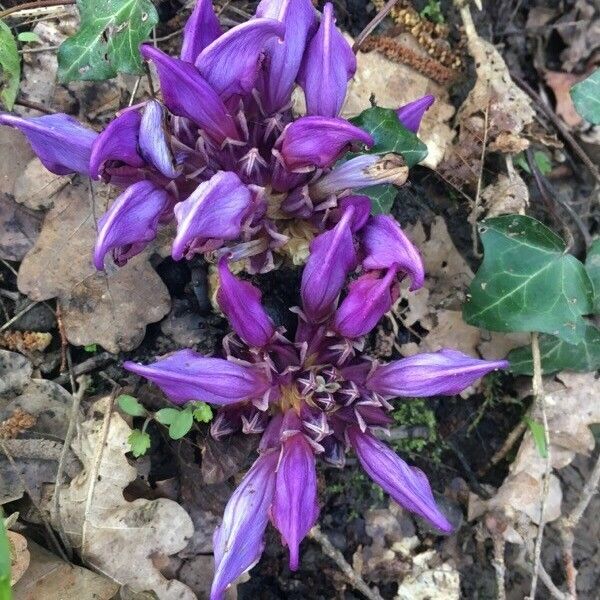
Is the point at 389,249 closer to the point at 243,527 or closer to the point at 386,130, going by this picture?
the point at 386,130

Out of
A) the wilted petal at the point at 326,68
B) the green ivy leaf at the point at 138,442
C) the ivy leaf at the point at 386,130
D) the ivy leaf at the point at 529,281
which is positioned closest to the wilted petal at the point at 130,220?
the wilted petal at the point at 326,68

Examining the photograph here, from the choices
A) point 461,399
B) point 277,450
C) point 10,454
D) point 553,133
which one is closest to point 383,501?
point 461,399

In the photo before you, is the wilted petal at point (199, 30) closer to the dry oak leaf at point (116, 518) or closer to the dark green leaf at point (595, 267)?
the dry oak leaf at point (116, 518)

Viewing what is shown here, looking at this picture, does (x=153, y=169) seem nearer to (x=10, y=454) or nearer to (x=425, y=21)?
(x=10, y=454)

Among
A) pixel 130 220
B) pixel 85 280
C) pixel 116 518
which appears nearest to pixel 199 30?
pixel 130 220

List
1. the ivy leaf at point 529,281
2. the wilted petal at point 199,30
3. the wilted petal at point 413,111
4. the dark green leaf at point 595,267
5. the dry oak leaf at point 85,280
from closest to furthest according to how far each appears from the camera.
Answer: the wilted petal at point 199,30, the wilted petal at point 413,111, the dry oak leaf at point 85,280, the ivy leaf at point 529,281, the dark green leaf at point 595,267

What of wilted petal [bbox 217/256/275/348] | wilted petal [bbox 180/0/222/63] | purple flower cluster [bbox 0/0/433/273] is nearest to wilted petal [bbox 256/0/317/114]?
purple flower cluster [bbox 0/0/433/273]

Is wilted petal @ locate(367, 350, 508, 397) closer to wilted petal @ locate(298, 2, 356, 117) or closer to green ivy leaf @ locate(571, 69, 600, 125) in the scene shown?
wilted petal @ locate(298, 2, 356, 117)
